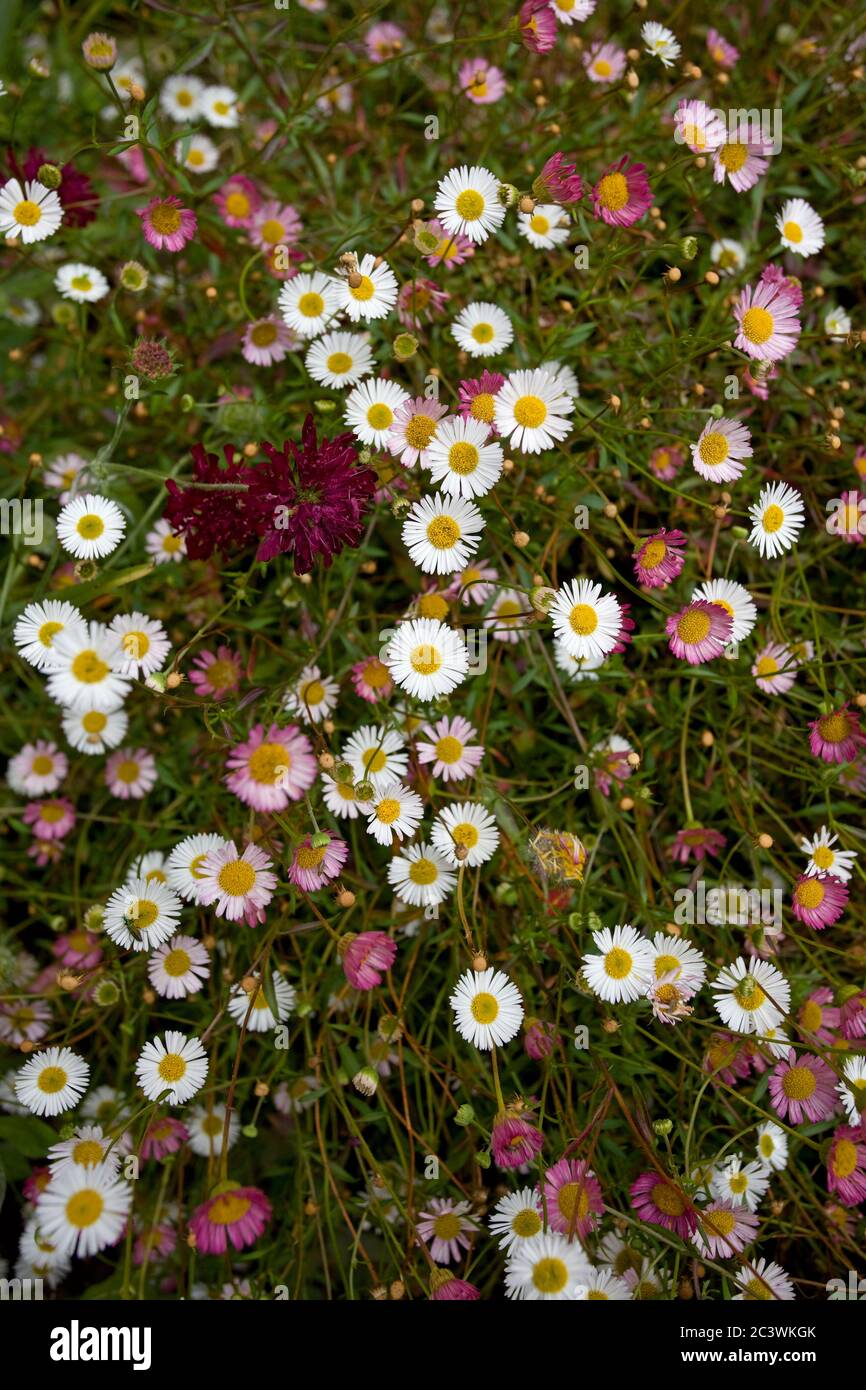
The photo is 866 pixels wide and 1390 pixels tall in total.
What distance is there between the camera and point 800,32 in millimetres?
1815

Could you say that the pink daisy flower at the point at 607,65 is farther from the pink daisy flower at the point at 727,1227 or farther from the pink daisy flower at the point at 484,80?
the pink daisy flower at the point at 727,1227

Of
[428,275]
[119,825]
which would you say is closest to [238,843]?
[119,825]

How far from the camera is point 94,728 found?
158 cm

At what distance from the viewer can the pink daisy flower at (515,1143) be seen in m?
1.28

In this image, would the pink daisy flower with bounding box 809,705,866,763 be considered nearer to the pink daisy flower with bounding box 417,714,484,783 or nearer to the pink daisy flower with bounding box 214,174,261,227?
the pink daisy flower with bounding box 417,714,484,783

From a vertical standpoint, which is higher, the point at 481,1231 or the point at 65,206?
the point at 65,206

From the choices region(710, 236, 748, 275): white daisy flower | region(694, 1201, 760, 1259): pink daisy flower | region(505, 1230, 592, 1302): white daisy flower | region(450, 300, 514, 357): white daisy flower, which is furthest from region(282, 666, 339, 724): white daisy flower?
region(710, 236, 748, 275): white daisy flower

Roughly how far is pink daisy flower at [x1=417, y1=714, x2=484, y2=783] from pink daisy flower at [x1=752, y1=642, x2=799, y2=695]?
469 millimetres

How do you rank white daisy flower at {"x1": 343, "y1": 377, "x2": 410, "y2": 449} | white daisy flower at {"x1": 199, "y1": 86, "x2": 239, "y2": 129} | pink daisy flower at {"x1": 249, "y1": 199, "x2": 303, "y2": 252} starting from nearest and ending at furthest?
1. white daisy flower at {"x1": 343, "y1": 377, "x2": 410, "y2": 449}
2. pink daisy flower at {"x1": 249, "y1": 199, "x2": 303, "y2": 252}
3. white daisy flower at {"x1": 199, "y1": 86, "x2": 239, "y2": 129}

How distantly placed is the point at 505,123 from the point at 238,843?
1.45 m

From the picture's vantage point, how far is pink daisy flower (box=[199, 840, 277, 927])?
1.38 m

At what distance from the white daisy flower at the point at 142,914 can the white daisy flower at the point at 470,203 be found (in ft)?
3.48

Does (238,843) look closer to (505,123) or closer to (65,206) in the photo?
(65,206)

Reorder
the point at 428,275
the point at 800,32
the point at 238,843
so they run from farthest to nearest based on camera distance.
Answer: the point at 800,32
the point at 428,275
the point at 238,843
